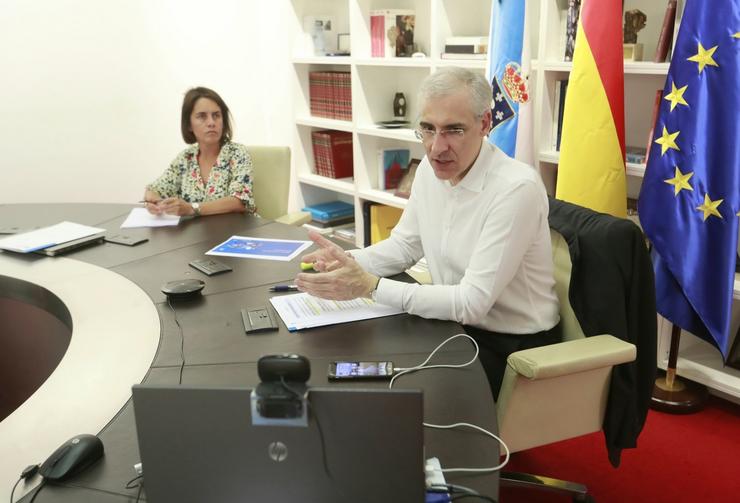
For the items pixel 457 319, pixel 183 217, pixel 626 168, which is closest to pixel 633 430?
pixel 457 319

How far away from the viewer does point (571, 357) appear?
4.98ft

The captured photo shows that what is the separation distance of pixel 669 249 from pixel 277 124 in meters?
2.92

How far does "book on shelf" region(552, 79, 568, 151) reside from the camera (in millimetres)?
2678

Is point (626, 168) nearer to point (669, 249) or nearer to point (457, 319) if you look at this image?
point (669, 249)

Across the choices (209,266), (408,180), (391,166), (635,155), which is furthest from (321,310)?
(391,166)

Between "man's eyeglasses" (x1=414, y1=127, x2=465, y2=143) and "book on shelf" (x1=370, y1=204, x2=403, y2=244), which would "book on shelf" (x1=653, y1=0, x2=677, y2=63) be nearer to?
"man's eyeglasses" (x1=414, y1=127, x2=465, y2=143)

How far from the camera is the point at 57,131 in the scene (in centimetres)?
377

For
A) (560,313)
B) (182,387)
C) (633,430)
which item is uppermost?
(182,387)

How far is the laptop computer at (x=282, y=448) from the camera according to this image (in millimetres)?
808

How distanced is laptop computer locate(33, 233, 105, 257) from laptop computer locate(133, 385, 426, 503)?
1633mm

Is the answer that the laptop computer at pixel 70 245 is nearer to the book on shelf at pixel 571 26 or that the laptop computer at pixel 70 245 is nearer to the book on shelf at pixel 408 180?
the book on shelf at pixel 408 180

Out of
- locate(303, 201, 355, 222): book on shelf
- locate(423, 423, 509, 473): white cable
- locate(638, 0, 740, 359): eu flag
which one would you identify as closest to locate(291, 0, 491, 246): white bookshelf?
locate(303, 201, 355, 222): book on shelf

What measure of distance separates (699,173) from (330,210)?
250 cm

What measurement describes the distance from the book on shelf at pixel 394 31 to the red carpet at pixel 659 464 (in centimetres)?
220
